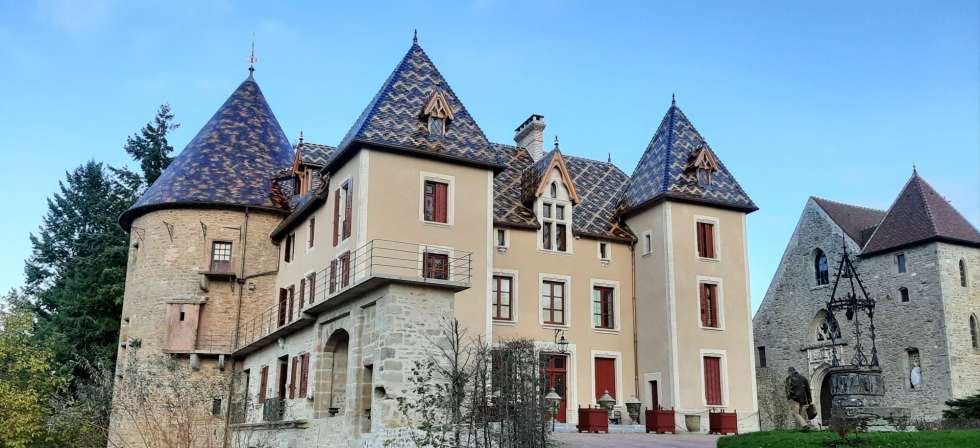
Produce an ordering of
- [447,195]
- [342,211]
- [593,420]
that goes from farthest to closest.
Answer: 1. [342,211]
2. [447,195]
3. [593,420]

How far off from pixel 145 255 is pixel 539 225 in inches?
556

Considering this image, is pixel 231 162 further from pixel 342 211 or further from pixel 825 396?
pixel 825 396

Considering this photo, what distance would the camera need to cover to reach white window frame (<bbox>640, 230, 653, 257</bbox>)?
28641 millimetres

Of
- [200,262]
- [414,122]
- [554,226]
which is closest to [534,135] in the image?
[554,226]

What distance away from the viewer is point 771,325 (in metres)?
39.9

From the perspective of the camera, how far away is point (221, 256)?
102 feet

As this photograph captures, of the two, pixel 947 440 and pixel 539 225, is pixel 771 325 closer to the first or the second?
pixel 539 225

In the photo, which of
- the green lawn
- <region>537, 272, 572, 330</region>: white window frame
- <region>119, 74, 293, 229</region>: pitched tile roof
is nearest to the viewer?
the green lawn

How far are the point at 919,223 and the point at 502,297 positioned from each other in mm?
17950

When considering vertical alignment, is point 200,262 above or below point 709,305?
above

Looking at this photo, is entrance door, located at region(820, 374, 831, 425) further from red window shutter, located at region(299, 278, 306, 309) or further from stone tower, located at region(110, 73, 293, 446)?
stone tower, located at region(110, 73, 293, 446)

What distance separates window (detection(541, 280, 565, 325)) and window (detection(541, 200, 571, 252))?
3.71 ft

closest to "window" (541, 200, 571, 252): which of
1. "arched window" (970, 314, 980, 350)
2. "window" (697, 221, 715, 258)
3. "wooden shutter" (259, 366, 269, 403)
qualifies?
"window" (697, 221, 715, 258)

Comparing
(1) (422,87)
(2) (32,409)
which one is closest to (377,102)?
(1) (422,87)
